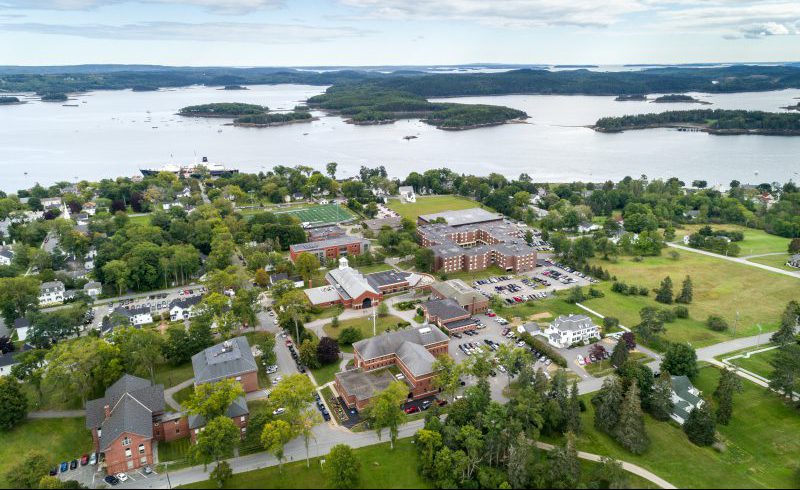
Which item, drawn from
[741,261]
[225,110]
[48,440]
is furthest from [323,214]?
[225,110]

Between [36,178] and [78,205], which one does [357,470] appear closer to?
[78,205]

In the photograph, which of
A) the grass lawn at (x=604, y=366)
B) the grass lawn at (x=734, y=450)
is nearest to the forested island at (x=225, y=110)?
the grass lawn at (x=604, y=366)

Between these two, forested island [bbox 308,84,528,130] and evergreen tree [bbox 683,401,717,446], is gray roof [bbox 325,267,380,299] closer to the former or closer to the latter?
evergreen tree [bbox 683,401,717,446]

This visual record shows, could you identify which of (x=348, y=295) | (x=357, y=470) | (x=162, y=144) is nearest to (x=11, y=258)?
(x=348, y=295)

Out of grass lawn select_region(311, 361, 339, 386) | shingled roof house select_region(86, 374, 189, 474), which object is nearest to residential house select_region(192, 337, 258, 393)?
shingled roof house select_region(86, 374, 189, 474)

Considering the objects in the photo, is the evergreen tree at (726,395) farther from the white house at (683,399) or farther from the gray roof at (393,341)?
the gray roof at (393,341)
